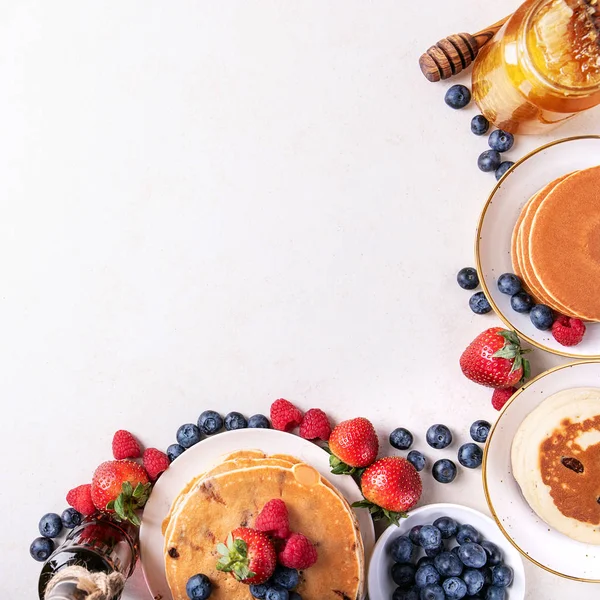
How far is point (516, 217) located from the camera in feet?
5.93

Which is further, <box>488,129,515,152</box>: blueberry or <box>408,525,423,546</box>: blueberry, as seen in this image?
<box>488,129,515,152</box>: blueberry

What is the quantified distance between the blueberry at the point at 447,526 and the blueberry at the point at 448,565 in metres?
0.05

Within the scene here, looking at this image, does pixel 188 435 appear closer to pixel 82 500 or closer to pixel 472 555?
pixel 82 500

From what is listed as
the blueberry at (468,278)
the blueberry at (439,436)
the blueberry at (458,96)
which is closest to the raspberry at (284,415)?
the blueberry at (439,436)

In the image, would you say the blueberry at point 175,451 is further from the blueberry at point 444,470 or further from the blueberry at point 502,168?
the blueberry at point 502,168

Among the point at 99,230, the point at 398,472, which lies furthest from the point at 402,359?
the point at 99,230

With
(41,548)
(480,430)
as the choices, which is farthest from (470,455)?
(41,548)

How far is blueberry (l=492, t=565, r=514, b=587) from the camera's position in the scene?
1739mm

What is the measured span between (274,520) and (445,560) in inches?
19.2

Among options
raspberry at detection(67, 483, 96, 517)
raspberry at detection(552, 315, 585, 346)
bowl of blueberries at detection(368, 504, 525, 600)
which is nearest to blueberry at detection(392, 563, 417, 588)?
bowl of blueberries at detection(368, 504, 525, 600)

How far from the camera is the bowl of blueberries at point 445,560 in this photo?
5.66 ft

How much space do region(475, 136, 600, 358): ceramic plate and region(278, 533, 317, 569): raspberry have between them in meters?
0.78

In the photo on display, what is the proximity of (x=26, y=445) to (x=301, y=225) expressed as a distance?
3.36 feet

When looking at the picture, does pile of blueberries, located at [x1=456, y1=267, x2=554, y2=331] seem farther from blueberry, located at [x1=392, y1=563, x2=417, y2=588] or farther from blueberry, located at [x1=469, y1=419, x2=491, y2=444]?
blueberry, located at [x1=392, y1=563, x2=417, y2=588]
